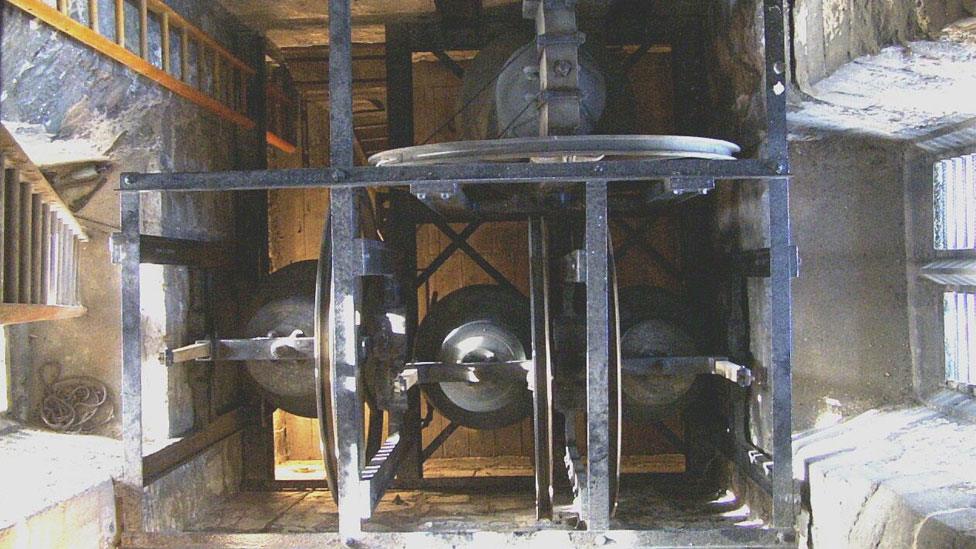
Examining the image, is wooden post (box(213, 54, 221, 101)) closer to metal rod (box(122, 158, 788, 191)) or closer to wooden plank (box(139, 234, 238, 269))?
wooden plank (box(139, 234, 238, 269))

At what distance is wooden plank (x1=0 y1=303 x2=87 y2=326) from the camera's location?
2.97m

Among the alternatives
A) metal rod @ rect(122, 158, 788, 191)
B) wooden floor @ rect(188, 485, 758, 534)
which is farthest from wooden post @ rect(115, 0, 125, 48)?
wooden floor @ rect(188, 485, 758, 534)

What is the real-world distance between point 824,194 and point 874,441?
1217 mm

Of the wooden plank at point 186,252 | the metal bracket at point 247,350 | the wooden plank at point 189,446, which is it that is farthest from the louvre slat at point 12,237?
the wooden plank at point 189,446

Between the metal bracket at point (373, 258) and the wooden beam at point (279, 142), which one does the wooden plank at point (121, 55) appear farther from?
the metal bracket at point (373, 258)

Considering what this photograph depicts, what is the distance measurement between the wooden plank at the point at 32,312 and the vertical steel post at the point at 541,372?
2043mm

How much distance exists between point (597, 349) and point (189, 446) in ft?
7.14

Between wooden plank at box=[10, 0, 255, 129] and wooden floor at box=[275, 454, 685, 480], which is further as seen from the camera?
wooden floor at box=[275, 454, 685, 480]

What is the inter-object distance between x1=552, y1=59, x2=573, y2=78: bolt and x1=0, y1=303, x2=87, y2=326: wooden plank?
2243mm

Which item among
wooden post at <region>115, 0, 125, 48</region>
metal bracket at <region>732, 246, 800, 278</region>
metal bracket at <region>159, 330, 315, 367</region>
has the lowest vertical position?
metal bracket at <region>159, 330, 315, 367</region>

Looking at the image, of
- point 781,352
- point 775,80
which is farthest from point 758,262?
point 775,80

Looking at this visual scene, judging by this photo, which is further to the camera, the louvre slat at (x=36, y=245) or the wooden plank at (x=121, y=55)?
the louvre slat at (x=36, y=245)

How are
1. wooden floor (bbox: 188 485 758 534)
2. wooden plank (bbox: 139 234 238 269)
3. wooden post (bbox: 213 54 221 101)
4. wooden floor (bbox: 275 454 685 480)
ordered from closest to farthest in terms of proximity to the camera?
wooden plank (bbox: 139 234 238 269) → wooden floor (bbox: 188 485 758 534) → wooden post (bbox: 213 54 221 101) → wooden floor (bbox: 275 454 685 480)

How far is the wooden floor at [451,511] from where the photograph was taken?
3986mm
